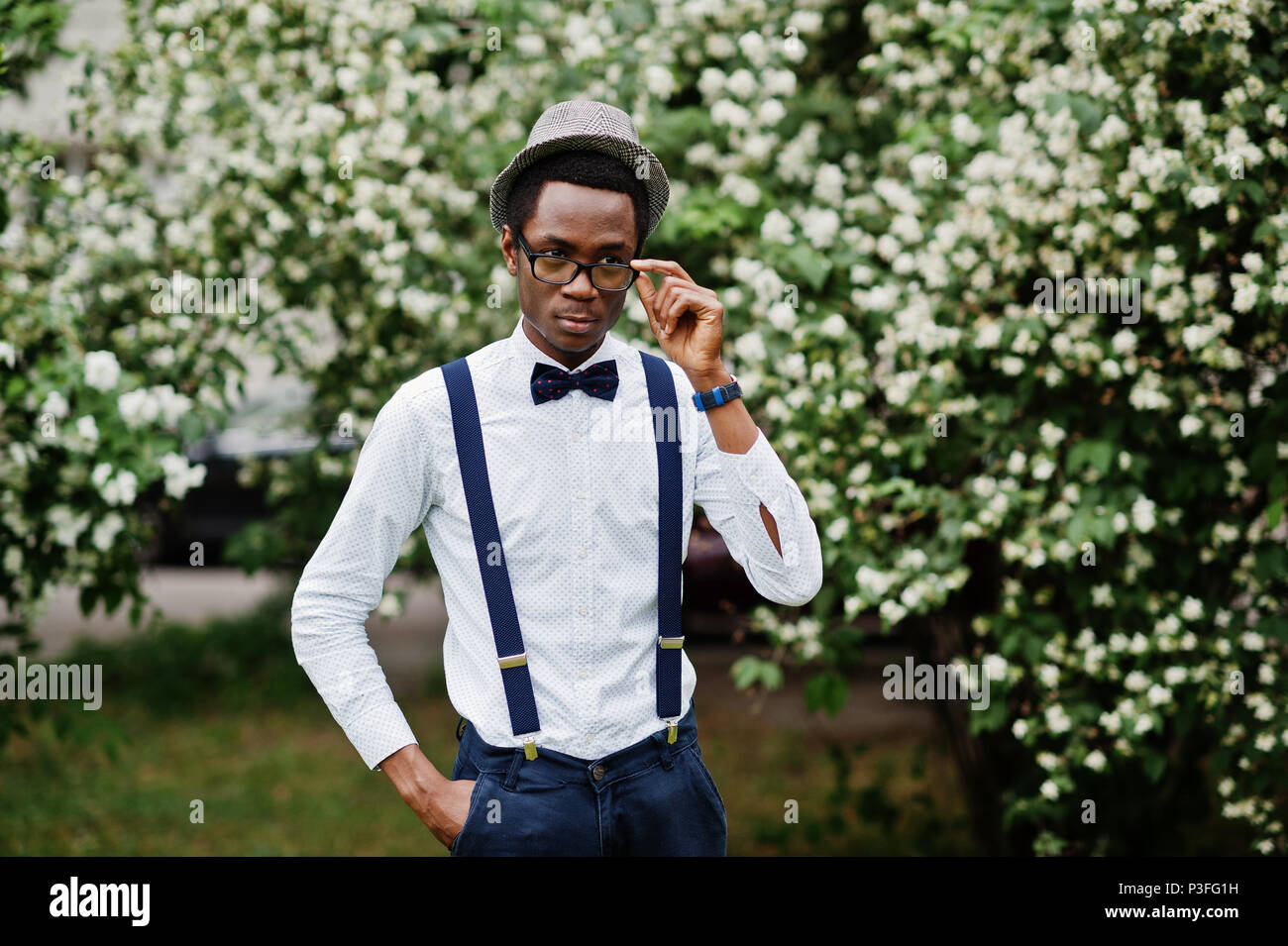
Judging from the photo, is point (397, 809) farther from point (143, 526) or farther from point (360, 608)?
point (360, 608)

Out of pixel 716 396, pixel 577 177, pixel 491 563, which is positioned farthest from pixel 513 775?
pixel 577 177

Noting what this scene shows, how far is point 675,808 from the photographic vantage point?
1934 millimetres

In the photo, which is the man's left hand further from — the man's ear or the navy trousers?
the navy trousers

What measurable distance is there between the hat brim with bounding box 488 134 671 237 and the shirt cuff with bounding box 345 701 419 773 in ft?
3.09

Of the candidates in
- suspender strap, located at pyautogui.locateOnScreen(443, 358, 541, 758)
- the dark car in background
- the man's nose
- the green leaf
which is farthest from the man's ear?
the green leaf

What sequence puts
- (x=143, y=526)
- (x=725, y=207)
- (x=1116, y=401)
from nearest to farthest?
(x=1116, y=401), (x=725, y=207), (x=143, y=526)

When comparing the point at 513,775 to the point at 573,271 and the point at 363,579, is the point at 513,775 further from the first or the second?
the point at 573,271

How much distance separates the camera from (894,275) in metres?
3.63

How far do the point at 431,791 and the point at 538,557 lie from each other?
44 cm

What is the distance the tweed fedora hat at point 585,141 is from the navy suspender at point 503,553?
37 centimetres

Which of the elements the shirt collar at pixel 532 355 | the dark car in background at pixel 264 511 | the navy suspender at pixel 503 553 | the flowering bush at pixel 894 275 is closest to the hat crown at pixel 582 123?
the shirt collar at pixel 532 355

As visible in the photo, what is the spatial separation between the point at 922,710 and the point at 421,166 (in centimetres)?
442

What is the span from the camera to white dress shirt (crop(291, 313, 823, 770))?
1.89m
